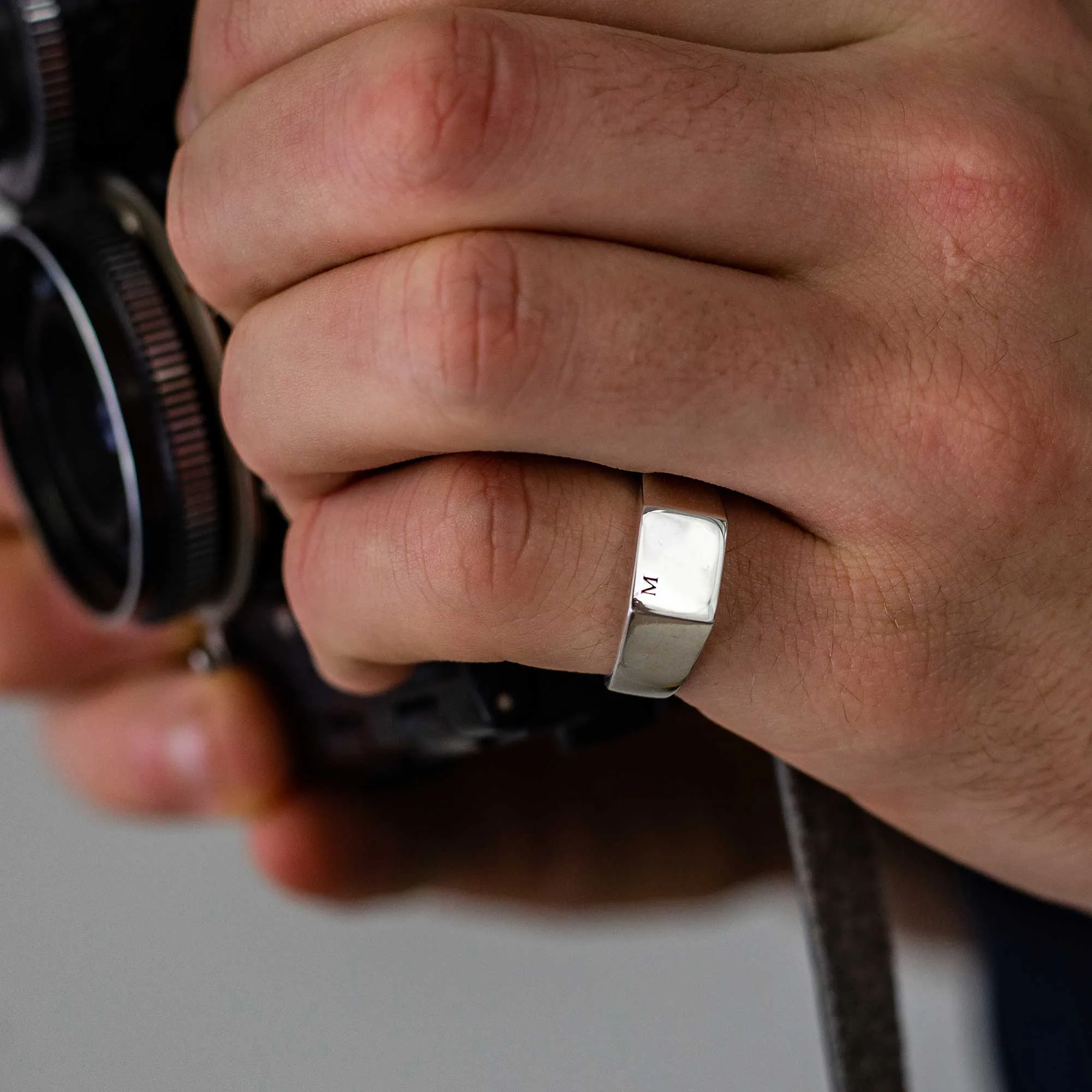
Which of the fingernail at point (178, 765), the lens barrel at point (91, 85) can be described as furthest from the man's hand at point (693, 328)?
the fingernail at point (178, 765)

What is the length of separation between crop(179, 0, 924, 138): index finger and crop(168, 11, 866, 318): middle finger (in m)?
0.01

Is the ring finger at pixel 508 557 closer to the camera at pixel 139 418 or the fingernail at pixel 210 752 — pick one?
the camera at pixel 139 418

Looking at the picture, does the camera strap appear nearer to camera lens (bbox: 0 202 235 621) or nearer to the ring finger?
the ring finger

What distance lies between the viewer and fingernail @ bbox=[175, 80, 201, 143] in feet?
1.05

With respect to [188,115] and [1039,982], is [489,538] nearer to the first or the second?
[188,115]

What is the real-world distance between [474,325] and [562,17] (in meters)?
0.08

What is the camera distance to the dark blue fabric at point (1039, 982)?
54cm

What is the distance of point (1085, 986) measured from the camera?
0.54 m

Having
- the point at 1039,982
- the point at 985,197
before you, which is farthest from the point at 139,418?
the point at 1039,982

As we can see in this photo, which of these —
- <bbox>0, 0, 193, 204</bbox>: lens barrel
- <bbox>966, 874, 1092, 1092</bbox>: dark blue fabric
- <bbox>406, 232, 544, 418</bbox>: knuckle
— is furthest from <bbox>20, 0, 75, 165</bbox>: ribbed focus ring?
<bbox>966, 874, 1092, 1092</bbox>: dark blue fabric

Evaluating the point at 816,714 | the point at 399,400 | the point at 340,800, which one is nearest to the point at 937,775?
the point at 816,714

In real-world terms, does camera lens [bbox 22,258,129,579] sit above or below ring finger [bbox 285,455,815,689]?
below

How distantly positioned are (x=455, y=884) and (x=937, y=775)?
32 centimetres

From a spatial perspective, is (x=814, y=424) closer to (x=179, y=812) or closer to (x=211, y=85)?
(x=211, y=85)
